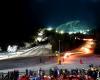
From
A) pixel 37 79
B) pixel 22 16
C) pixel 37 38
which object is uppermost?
pixel 22 16

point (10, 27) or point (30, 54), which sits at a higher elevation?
point (10, 27)

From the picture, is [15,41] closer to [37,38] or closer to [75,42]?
[37,38]

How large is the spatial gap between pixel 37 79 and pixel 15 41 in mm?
5371

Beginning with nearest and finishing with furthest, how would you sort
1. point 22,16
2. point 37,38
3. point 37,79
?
point 37,79
point 22,16
point 37,38

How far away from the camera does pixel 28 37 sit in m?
13.6

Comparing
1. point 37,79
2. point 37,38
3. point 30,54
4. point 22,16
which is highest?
point 22,16

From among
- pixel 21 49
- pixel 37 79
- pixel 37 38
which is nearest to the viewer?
pixel 37 79

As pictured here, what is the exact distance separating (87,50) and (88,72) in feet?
16.6

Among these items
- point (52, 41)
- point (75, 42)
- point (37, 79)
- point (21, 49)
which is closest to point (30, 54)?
point (21, 49)

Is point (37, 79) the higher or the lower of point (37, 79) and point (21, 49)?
the lower

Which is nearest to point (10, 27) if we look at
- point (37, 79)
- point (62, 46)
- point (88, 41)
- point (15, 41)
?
point (15, 41)

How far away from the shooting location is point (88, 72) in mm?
8141

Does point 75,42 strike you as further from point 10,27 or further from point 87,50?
point 10,27

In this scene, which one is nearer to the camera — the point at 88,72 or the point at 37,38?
the point at 88,72
